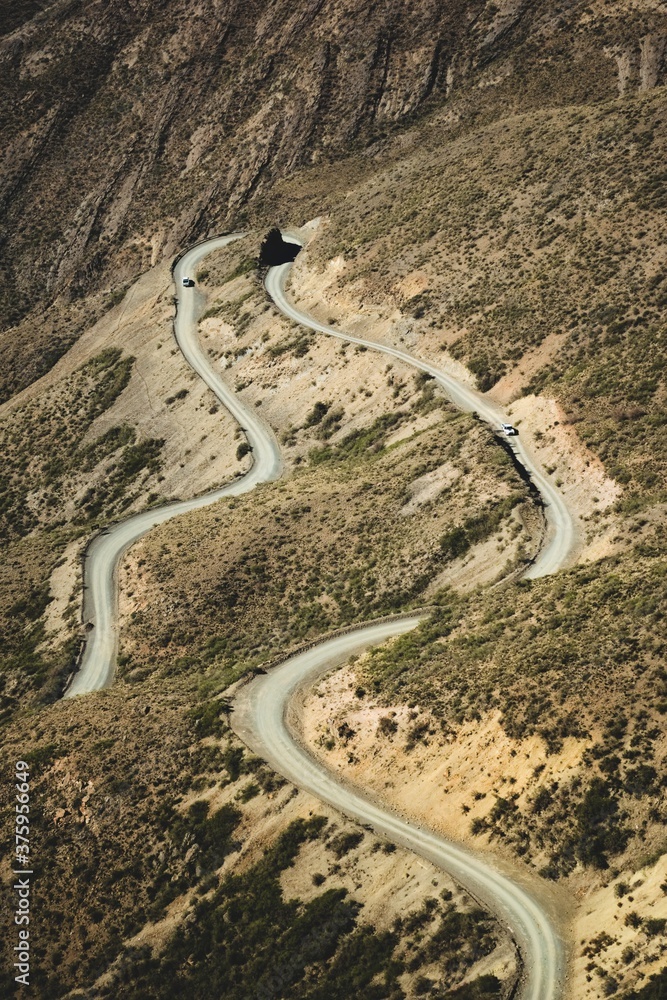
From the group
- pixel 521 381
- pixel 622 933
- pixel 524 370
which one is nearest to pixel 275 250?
pixel 524 370

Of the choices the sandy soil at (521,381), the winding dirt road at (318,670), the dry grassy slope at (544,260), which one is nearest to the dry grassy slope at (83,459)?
the winding dirt road at (318,670)

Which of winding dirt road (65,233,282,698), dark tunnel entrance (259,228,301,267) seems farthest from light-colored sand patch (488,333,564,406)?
dark tunnel entrance (259,228,301,267)

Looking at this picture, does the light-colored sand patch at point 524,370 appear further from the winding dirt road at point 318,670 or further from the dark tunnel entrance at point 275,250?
the dark tunnel entrance at point 275,250

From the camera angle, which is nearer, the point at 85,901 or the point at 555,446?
the point at 85,901

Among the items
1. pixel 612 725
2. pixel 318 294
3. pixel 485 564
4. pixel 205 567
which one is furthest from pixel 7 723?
pixel 318 294

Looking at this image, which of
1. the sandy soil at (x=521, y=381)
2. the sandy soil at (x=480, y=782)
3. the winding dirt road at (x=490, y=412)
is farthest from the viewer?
the sandy soil at (x=521, y=381)

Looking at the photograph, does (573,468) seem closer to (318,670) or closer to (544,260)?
(318,670)

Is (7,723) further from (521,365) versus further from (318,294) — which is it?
(318,294)
